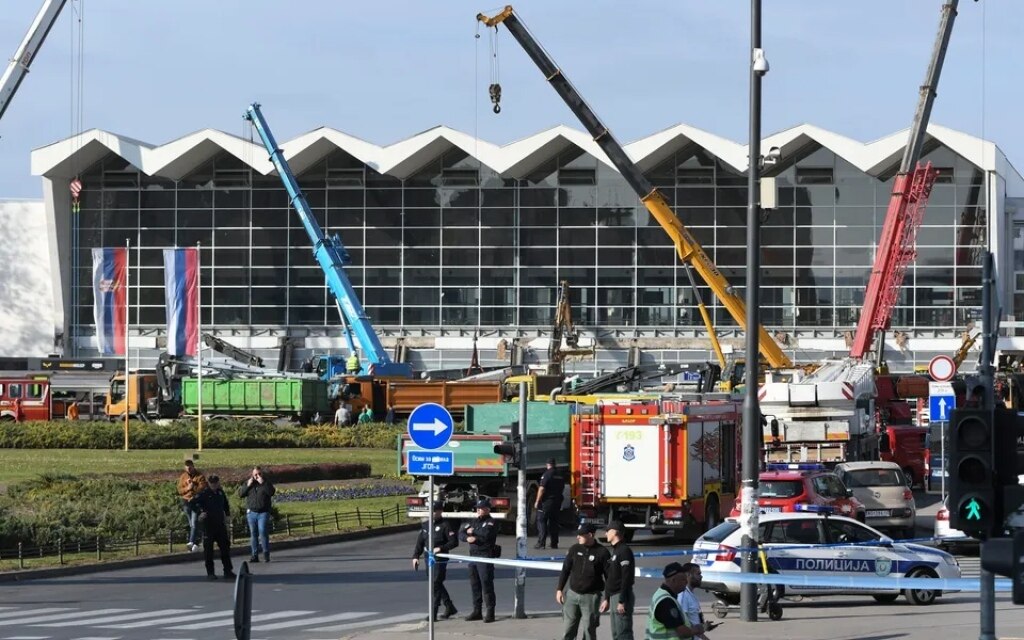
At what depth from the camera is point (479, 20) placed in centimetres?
5847

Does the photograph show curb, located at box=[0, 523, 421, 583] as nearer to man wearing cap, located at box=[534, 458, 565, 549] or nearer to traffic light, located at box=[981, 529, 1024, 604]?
man wearing cap, located at box=[534, 458, 565, 549]

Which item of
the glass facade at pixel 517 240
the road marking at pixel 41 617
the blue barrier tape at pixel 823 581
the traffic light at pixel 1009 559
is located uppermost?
the glass facade at pixel 517 240

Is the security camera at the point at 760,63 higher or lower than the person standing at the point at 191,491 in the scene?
higher

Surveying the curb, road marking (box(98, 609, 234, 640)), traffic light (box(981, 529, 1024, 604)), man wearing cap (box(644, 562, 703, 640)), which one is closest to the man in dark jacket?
the curb

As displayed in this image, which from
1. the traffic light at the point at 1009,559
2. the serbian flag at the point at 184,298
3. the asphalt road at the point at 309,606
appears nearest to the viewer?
the traffic light at the point at 1009,559

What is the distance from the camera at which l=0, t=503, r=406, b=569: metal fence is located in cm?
2627

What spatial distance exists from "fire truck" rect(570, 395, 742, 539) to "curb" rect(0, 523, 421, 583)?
4.03m

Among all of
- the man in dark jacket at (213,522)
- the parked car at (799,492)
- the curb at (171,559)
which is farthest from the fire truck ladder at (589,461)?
the man in dark jacket at (213,522)

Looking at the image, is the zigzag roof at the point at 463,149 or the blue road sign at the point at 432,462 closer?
the blue road sign at the point at 432,462

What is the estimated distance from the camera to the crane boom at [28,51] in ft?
191

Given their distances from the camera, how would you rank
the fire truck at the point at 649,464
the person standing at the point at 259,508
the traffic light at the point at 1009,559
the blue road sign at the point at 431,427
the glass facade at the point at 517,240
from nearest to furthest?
the traffic light at the point at 1009,559 < the blue road sign at the point at 431,427 < the person standing at the point at 259,508 < the fire truck at the point at 649,464 < the glass facade at the point at 517,240

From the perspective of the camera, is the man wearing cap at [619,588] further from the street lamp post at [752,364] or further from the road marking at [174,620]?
the road marking at [174,620]

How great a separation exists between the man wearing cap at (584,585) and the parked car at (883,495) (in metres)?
15.4

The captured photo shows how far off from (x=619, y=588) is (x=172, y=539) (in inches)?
558
